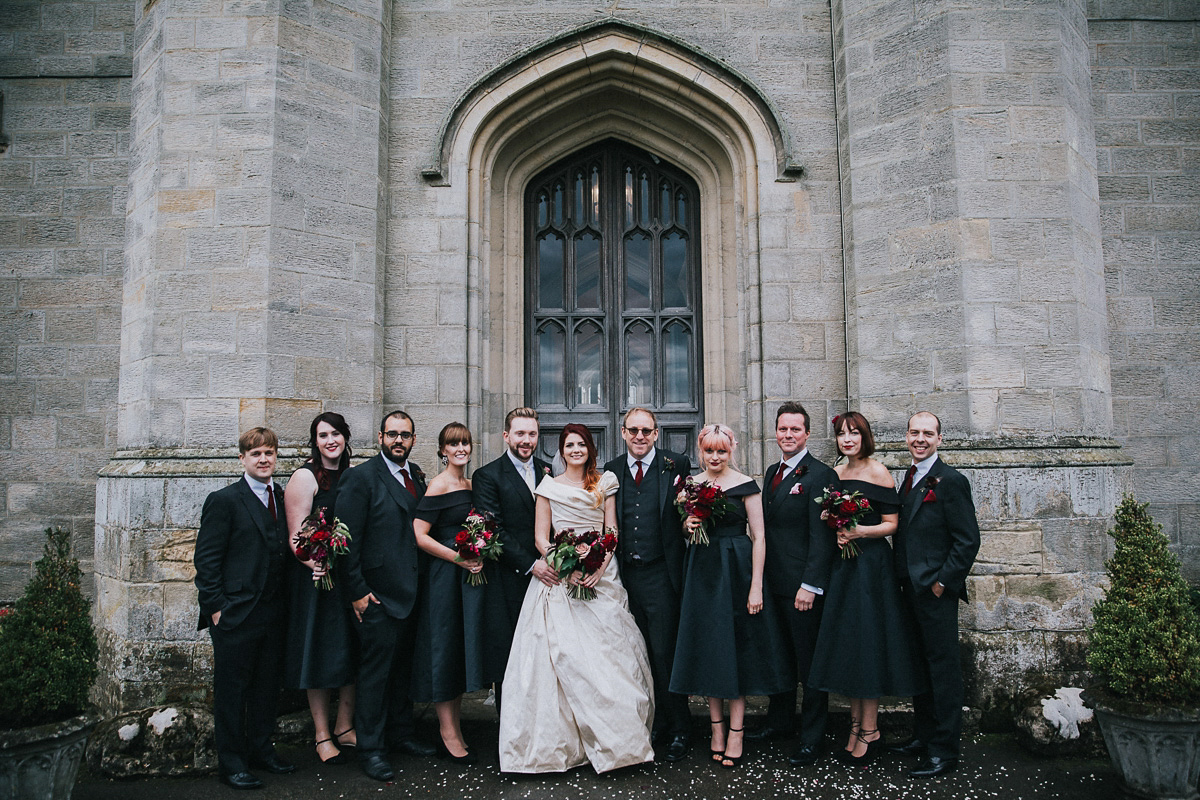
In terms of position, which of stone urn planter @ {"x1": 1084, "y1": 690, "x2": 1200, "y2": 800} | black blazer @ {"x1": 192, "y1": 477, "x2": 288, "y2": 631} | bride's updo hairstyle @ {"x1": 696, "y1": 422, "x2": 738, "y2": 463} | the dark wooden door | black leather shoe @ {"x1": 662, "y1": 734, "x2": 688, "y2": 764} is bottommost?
black leather shoe @ {"x1": 662, "y1": 734, "x2": 688, "y2": 764}

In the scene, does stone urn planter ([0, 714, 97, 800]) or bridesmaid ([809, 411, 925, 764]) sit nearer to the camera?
stone urn planter ([0, 714, 97, 800])

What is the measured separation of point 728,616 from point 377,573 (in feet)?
5.99

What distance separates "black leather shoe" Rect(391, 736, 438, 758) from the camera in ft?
13.0

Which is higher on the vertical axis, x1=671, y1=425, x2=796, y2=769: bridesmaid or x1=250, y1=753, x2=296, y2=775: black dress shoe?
x1=671, y1=425, x2=796, y2=769: bridesmaid

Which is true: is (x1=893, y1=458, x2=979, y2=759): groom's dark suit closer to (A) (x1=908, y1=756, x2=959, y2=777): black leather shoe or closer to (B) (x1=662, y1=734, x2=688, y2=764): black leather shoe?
(A) (x1=908, y1=756, x2=959, y2=777): black leather shoe

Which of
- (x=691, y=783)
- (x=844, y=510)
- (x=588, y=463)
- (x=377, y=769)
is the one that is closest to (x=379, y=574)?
(x=377, y=769)

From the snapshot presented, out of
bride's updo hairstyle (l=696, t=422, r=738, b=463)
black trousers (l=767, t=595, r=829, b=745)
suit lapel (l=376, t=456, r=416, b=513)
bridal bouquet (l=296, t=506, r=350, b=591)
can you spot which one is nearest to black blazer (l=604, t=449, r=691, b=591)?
bride's updo hairstyle (l=696, t=422, r=738, b=463)

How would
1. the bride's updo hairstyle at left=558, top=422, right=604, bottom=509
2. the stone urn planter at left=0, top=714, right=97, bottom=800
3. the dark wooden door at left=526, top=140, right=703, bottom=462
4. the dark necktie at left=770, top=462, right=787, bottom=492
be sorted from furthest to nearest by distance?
the dark wooden door at left=526, top=140, right=703, bottom=462, the dark necktie at left=770, top=462, right=787, bottom=492, the bride's updo hairstyle at left=558, top=422, right=604, bottom=509, the stone urn planter at left=0, top=714, right=97, bottom=800

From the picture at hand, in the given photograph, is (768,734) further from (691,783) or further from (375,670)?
(375,670)

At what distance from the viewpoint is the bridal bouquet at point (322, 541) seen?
3.63m

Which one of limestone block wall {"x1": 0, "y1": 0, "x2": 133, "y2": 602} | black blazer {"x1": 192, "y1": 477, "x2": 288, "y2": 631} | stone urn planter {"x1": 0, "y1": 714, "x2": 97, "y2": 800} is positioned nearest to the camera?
stone urn planter {"x1": 0, "y1": 714, "x2": 97, "y2": 800}

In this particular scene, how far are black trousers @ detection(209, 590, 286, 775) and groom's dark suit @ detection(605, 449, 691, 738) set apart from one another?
185 centimetres

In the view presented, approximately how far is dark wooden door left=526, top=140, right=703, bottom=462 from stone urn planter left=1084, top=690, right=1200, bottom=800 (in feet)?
10.9

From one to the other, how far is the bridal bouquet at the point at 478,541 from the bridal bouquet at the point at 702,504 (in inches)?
38.2
